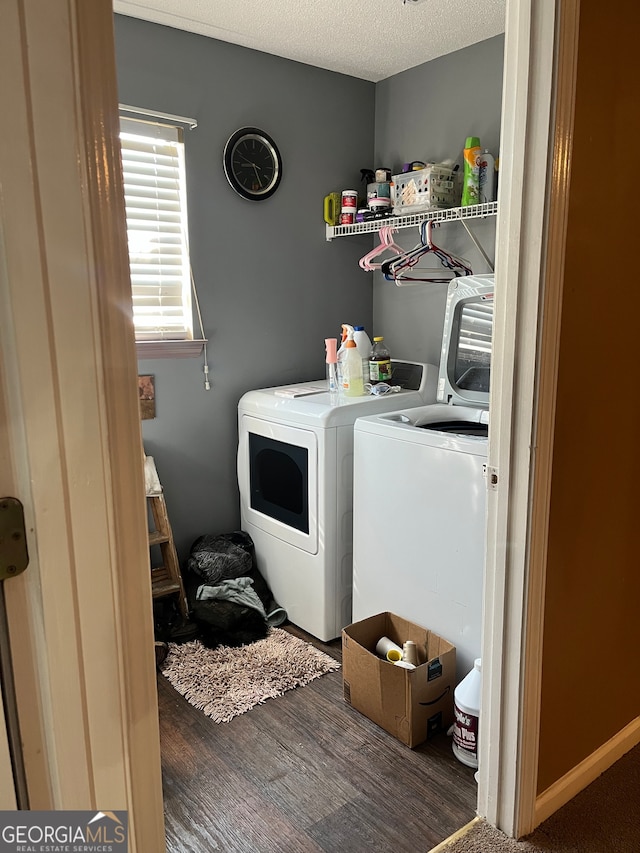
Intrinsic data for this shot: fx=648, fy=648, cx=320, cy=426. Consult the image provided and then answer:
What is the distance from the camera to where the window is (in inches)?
103

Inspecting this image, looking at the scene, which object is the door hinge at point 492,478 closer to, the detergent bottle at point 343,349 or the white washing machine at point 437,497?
the white washing machine at point 437,497

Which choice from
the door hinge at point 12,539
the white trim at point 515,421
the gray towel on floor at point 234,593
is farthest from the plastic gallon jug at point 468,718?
the door hinge at point 12,539

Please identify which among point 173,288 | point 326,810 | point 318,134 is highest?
point 318,134

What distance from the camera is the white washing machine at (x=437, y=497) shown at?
2010 mm

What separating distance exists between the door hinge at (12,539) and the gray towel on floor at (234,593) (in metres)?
1.97

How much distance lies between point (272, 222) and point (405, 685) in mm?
2057

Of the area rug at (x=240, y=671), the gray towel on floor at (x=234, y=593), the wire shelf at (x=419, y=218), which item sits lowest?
the area rug at (x=240, y=671)

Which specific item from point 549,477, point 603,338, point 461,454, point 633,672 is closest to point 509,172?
point 603,338

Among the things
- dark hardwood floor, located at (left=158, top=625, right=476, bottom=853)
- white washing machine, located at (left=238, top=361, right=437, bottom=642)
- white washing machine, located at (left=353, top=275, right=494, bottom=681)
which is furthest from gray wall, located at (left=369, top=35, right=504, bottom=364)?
dark hardwood floor, located at (left=158, top=625, right=476, bottom=853)

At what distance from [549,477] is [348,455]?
3.57 ft

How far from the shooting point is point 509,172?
1.40 m

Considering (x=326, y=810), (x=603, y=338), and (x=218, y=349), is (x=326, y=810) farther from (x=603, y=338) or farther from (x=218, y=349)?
(x=218, y=349)

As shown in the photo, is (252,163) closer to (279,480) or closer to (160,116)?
(160,116)

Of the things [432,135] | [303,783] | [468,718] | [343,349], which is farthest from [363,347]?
[303,783]
